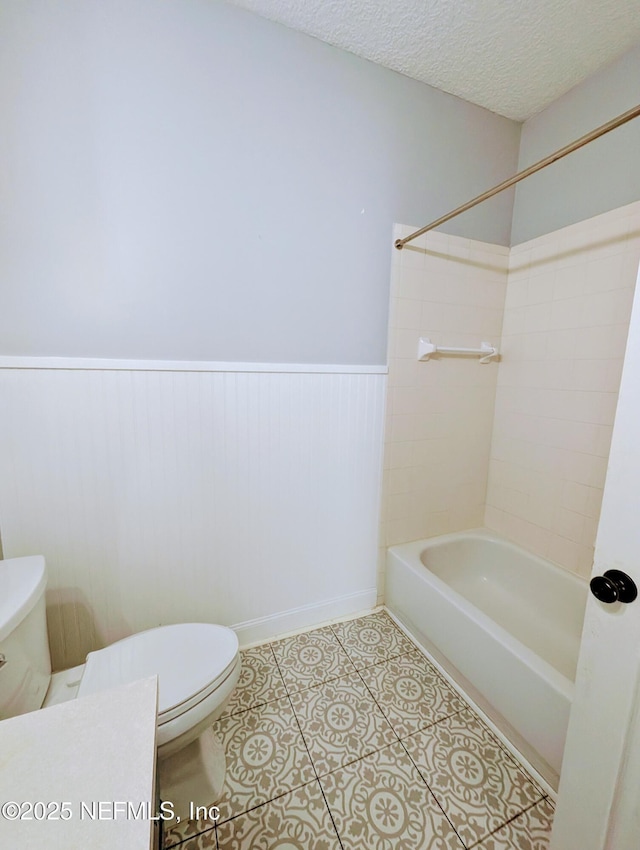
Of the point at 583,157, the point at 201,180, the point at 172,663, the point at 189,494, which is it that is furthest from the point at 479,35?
the point at 172,663

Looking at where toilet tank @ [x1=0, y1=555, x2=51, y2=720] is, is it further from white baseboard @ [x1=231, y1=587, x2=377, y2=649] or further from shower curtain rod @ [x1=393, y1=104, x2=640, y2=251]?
shower curtain rod @ [x1=393, y1=104, x2=640, y2=251]

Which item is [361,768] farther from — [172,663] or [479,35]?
[479,35]

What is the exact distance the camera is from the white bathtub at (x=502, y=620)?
1.11m

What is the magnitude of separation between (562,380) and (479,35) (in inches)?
55.9

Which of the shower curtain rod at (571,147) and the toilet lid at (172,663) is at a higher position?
the shower curtain rod at (571,147)

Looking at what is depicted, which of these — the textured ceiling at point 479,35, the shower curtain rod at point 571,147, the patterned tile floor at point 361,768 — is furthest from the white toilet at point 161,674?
the textured ceiling at point 479,35

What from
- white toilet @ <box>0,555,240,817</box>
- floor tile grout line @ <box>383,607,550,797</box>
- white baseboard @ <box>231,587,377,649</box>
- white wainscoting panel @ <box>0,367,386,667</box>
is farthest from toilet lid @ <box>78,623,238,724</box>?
floor tile grout line @ <box>383,607,550,797</box>

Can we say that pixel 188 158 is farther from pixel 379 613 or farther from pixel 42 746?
pixel 379 613

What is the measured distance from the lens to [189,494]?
4.66 feet

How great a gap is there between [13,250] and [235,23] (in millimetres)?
1118

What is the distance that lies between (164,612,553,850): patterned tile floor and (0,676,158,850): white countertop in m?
0.79

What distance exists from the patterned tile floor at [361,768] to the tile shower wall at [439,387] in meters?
0.61

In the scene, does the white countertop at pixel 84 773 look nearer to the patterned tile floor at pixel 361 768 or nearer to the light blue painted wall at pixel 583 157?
the patterned tile floor at pixel 361 768

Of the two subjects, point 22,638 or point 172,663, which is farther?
point 172,663
